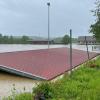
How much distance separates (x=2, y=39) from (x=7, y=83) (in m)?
26.6

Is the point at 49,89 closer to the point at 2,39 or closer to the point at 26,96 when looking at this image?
the point at 26,96

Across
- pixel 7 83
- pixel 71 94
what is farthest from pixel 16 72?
pixel 71 94

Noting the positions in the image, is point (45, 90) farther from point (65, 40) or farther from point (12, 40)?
point (65, 40)

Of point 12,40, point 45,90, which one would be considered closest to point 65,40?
point 12,40

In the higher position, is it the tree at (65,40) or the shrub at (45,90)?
the tree at (65,40)

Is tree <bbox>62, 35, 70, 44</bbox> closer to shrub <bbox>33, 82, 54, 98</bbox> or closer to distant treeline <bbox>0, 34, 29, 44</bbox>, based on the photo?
distant treeline <bbox>0, 34, 29, 44</bbox>

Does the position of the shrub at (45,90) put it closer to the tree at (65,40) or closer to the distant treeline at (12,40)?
the distant treeline at (12,40)

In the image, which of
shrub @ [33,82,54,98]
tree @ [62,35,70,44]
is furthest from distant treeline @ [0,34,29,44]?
shrub @ [33,82,54,98]

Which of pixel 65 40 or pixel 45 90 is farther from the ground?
pixel 65 40

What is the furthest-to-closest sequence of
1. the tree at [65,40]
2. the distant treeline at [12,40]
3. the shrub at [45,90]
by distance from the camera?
1. the tree at [65,40]
2. the distant treeline at [12,40]
3. the shrub at [45,90]

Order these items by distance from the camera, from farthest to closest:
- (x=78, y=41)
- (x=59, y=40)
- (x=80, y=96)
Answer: (x=59, y=40), (x=78, y=41), (x=80, y=96)

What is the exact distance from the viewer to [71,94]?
10.8 metres

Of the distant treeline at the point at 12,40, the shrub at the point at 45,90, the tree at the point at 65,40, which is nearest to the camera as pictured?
the shrub at the point at 45,90

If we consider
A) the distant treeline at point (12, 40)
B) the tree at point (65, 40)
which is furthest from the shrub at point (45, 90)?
the tree at point (65, 40)
